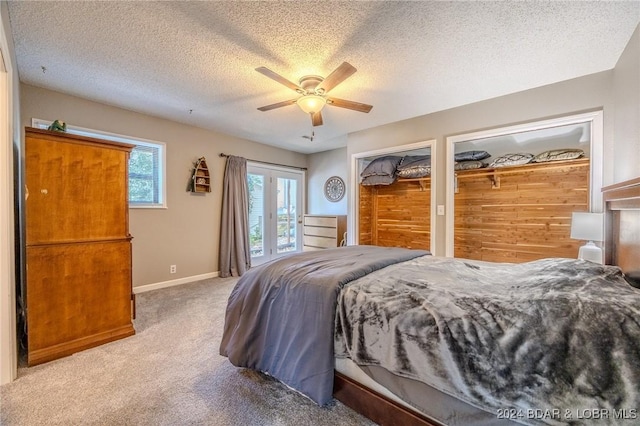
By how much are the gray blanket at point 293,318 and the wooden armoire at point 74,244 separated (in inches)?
49.0

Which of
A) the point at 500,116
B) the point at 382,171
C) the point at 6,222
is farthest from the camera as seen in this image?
the point at 382,171

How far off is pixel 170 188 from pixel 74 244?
1.89 m

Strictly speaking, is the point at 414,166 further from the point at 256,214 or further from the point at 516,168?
the point at 256,214

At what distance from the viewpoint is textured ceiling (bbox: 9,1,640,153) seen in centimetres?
175

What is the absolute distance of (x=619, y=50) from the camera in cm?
212

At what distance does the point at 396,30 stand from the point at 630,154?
6.46 ft

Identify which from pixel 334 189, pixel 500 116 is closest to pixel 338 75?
pixel 500 116

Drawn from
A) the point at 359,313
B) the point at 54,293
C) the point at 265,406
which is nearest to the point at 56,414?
the point at 54,293

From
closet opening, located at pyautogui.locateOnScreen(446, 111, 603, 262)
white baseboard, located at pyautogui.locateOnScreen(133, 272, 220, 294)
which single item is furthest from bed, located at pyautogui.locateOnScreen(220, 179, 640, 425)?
white baseboard, located at pyautogui.locateOnScreen(133, 272, 220, 294)

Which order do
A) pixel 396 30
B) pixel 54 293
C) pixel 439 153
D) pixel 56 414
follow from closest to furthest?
pixel 56 414, pixel 396 30, pixel 54 293, pixel 439 153

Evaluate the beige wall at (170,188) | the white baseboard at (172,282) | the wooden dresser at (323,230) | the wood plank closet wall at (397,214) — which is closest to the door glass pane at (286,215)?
the wooden dresser at (323,230)

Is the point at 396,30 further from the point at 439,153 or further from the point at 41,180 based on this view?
the point at 41,180

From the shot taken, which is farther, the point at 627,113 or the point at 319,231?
the point at 319,231

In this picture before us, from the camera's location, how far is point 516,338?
100 centimetres
